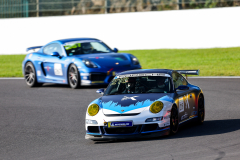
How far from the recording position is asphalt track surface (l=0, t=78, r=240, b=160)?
6.49 meters

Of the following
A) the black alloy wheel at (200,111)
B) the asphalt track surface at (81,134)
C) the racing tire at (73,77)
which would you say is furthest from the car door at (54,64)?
the black alloy wheel at (200,111)

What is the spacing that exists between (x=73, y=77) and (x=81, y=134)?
634 cm

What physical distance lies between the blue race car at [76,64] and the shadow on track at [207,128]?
5693mm

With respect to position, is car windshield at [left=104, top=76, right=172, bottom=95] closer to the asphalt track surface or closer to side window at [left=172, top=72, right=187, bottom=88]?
side window at [left=172, top=72, right=187, bottom=88]

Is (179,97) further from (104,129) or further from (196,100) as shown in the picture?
(104,129)

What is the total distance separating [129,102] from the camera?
7570 mm

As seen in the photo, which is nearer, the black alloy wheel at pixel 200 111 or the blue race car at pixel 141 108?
the blue race car at pixel 141 108

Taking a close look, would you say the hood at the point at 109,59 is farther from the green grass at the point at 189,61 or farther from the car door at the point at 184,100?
the car door at the point at 184,100

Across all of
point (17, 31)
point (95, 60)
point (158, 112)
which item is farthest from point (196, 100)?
point (17, 31)

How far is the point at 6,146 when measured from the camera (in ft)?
24.9

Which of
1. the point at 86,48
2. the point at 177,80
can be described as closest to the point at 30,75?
the point at 86,48

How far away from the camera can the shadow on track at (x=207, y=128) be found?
299 inches

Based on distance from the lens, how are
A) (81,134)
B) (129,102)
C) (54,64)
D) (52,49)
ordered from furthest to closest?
(52,49) < (54,64) < (81,134) < (129,102)

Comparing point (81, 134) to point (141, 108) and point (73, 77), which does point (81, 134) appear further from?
point (73, 77)
